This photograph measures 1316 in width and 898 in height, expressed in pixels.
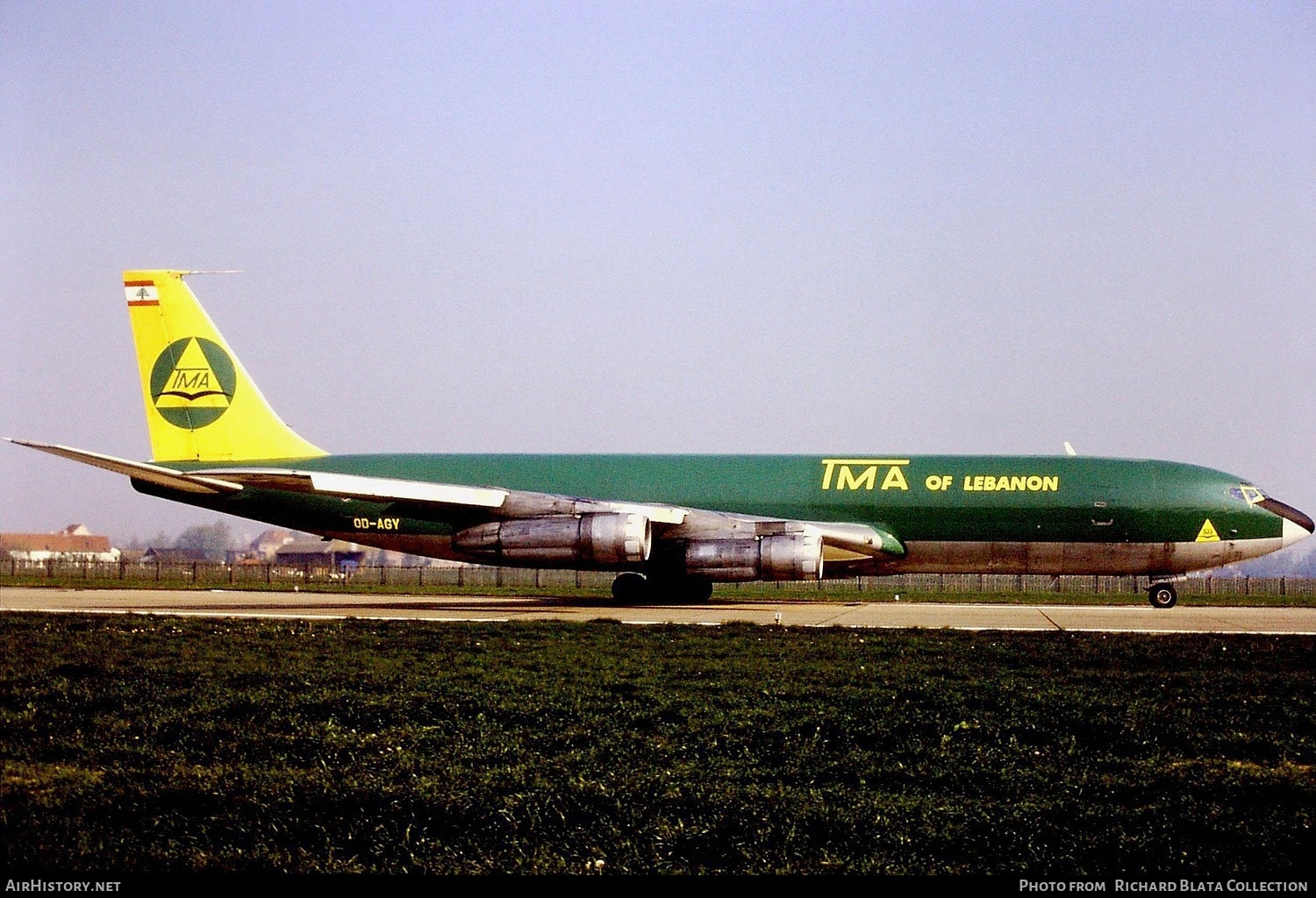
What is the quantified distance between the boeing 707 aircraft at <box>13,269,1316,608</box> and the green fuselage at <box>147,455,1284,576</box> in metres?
0.04

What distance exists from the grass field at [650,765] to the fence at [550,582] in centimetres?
2786

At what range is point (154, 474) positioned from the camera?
28406 mm

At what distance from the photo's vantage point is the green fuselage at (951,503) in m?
29.2

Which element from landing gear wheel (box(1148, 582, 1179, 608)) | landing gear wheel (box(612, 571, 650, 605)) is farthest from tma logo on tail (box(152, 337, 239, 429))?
landing gear wheel (box(1148, 582, 1179, 608))

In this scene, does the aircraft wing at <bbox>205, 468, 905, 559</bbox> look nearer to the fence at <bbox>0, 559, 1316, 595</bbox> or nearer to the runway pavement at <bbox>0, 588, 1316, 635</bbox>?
the runway pavement at <bbox>0, 588, 1316, 635</bbox>

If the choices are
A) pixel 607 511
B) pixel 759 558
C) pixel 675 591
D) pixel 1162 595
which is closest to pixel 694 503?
pixel 675 591

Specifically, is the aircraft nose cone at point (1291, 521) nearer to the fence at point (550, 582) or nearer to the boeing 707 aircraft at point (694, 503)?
the boeing 707 aircraft at point (694, 503)

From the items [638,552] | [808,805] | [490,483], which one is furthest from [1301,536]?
[808,805]

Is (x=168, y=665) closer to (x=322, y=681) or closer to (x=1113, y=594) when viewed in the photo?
(x=322, y=681)

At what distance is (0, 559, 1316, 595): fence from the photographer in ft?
147

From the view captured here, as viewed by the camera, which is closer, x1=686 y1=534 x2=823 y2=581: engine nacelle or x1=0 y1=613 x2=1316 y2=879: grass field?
x1=0 y1=613 x2=1316 y2=879: grass field

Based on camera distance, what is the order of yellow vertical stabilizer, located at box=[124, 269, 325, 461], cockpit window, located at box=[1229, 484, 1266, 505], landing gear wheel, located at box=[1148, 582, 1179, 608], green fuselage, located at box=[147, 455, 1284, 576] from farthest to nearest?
yellow vertical stabilizer, located at box=[124, 269, 325, 461], landing gear wheel, located at box=[1148, 582, 1179, 608], cockpit window, located at box=[1229, 484, 1266, 505], green fuselage, located at box=[147, 455, 1284, 576]

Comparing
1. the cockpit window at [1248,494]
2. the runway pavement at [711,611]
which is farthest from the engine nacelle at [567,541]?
the cockpit window at [1248,494]

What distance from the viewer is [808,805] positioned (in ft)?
22.0
